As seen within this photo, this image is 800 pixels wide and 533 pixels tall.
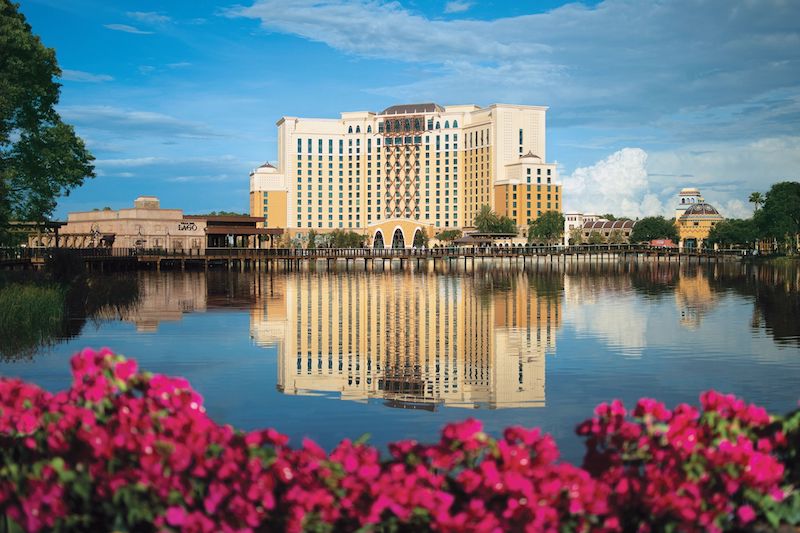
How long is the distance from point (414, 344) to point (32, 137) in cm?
2505

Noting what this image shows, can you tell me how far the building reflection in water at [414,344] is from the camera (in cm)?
2141

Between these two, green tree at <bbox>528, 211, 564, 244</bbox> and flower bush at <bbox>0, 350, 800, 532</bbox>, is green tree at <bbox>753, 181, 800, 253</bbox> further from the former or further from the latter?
flower bush at <bbox>0, 350, 800, 532</bbox>

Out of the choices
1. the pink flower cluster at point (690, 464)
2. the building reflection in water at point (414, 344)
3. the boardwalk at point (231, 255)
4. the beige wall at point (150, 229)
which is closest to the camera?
the pink flower cluster at point (690, 464)

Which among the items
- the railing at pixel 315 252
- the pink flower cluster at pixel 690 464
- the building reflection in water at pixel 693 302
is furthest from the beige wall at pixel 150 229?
the pink flower cluster at pixel 690 464

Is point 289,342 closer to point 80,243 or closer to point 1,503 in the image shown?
point 1,503

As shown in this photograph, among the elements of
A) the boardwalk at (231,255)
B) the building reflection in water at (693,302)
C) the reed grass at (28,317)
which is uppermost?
the boardwalk at (231,255)

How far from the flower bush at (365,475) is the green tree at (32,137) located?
3518cm

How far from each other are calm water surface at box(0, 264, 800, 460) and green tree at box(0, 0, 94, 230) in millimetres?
7645

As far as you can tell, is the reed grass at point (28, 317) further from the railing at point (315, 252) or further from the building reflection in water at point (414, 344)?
the railing at point (315, 252)

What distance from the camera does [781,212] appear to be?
Answer: 132m

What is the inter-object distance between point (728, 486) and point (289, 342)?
25.7 m

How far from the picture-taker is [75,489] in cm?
715

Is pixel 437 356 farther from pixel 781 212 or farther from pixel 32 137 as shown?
pixel 781 212

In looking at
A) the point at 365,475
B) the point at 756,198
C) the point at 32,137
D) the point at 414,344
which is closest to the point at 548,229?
the point at 756,198
